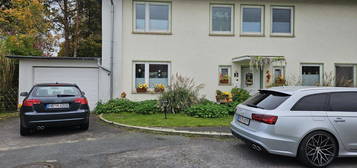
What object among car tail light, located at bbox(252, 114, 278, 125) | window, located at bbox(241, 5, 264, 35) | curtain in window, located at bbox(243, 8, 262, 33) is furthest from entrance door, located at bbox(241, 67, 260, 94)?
car tail light, located at bbox(252, 114, 278, 125)

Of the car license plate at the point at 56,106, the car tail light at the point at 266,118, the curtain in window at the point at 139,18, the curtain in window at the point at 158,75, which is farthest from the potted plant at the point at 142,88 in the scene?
the car tail light at the point at 266,118

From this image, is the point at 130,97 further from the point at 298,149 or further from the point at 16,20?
the point at 16,20

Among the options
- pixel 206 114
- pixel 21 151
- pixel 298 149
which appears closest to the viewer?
pixel 298 149

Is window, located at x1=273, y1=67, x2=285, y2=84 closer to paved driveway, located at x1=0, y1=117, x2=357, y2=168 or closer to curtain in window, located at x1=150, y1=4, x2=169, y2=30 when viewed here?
curtain in window, located at x1=150, y1=4, x2=169, y2=30

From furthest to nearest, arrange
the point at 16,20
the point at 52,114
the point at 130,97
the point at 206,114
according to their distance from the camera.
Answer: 1. the point at 16,20
2. the point at 130,97
3. the point at 206,114
4. the point at 52,114

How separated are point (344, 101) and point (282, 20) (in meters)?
8.65

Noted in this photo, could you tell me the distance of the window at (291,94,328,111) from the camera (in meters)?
4.19

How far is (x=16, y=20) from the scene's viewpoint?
16.8m

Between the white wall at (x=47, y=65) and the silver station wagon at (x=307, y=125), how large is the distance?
806cm

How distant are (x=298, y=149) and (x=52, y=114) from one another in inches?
237

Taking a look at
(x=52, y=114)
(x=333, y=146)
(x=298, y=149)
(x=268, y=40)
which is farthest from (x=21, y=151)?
(x=268, y=40)

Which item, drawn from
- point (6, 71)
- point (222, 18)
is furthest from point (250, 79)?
point (6, 71)

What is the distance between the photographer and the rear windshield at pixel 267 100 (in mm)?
4275

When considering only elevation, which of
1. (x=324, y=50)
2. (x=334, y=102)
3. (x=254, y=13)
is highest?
(x=254, y=13)
